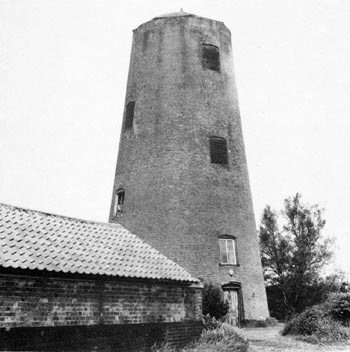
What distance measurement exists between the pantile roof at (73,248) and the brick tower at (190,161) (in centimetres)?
567

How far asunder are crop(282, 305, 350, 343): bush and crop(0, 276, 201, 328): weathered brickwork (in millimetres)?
5066

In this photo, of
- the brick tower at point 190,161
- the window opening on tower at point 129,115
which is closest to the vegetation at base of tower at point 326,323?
the brick tower at point 190,161

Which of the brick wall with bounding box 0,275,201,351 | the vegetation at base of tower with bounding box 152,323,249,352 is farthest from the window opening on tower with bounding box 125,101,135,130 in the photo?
the vegetation at base of tower with bounding box 152,323,249,352

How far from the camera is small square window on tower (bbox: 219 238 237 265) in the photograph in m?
17.7

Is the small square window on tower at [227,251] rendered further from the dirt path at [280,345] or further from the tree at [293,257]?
the tree at [293,257]

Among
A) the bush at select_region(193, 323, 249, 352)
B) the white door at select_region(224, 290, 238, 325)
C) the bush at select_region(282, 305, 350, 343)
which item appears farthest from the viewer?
the white door at select_region(224, 290, 238, 325)

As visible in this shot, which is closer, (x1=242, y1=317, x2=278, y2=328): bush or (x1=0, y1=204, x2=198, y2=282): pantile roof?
(x1=0, y1=204, x2=198, y2=282): pantile roof

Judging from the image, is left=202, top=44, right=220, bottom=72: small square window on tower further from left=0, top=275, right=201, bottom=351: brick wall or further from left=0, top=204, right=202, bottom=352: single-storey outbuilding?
left=0, top=275, right=201, bottom=351: brick wall

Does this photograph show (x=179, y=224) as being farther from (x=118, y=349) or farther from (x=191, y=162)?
Answer: (x=118, y=349)

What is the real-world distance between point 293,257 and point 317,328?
15401 millimetres

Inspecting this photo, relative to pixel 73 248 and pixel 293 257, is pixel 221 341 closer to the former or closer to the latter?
pixel 73 248

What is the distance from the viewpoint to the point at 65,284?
8.62m

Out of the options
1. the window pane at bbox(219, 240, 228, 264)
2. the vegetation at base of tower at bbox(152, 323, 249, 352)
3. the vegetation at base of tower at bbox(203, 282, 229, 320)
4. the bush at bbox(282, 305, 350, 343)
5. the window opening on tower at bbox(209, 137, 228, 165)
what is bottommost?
the vegetation at base of tower at bbox(152, 323, 249, 352)

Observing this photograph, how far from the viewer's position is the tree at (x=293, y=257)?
90.5 ft
